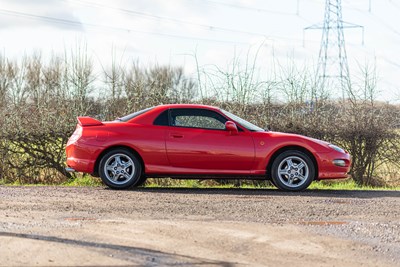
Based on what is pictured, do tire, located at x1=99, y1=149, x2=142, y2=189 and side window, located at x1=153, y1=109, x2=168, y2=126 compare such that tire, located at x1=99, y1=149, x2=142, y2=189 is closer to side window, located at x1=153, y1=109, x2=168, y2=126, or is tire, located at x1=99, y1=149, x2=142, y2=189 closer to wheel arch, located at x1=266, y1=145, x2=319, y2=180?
side window, located at x1=153, y1=109, x2=168, y2=126

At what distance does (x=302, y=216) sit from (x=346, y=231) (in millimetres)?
1158

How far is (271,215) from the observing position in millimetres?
9812

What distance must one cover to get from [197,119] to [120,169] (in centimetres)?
159

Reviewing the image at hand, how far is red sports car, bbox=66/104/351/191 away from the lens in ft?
42.4

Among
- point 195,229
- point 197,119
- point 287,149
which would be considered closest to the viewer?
point 195,229

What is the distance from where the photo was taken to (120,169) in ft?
42.4

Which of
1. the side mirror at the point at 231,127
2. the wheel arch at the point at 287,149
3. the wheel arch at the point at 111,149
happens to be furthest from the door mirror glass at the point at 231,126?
the wheel arch at the point at 111,149

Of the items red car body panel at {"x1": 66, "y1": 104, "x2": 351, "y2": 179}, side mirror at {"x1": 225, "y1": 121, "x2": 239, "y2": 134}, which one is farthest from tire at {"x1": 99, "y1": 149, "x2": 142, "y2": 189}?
side mirror at {"x1": 225, "y1": 121, "x2": 239, "y2": 134}

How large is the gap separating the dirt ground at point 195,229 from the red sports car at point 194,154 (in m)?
0.66

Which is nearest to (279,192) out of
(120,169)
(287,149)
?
(287,149)

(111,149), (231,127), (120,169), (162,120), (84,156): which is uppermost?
(162,120)

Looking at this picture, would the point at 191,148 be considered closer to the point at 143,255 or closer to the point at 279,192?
the point at 279,192

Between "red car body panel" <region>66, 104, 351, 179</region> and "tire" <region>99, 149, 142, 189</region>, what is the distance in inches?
5.0

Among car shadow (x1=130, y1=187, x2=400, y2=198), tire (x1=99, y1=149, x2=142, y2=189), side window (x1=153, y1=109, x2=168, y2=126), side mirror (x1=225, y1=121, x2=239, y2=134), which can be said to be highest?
side window (x1=153, y1=109, x2=168, y2=126)
